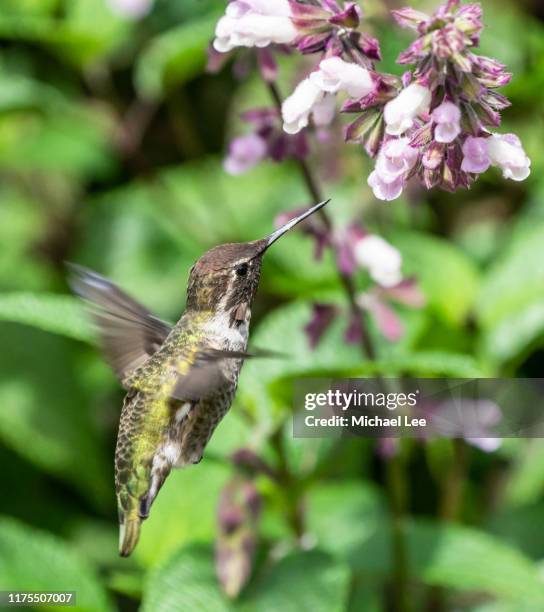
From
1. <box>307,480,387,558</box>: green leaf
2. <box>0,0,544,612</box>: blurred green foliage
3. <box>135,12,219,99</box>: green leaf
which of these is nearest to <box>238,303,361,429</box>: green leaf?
<box>0,0,544,612</box>: blurred green foliage

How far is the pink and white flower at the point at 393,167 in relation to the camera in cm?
128

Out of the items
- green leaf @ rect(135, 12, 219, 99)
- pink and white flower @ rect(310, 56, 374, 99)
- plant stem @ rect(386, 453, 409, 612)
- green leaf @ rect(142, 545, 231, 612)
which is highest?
green leaf @ rect(135, 12, 219, 99)

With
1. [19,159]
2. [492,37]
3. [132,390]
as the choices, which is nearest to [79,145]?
[19,159]

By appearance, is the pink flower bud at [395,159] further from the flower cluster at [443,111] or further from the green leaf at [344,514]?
the green leaf at [344,514]

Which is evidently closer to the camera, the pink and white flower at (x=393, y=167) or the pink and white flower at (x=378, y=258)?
the pink and white flower at (x=393, y=167)

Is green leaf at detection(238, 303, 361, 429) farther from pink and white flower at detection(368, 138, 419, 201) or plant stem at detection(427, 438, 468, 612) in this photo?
pink and white flower at detection(368, 138, 419, 201)

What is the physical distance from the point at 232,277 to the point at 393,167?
284 millimetres

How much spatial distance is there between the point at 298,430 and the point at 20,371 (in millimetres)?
1298

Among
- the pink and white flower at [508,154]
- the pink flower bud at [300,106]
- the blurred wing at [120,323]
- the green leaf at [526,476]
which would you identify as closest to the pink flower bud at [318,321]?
the blurred wing at [120,323]

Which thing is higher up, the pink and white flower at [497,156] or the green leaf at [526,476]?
the green leaf at [526,476]

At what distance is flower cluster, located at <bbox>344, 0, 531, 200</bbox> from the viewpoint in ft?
3.98

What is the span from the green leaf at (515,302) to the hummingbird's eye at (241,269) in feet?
4.19

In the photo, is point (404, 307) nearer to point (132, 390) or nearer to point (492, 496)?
point (492, 496)

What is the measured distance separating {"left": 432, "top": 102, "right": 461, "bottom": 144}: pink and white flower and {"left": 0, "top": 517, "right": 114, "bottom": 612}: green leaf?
1511 mm
